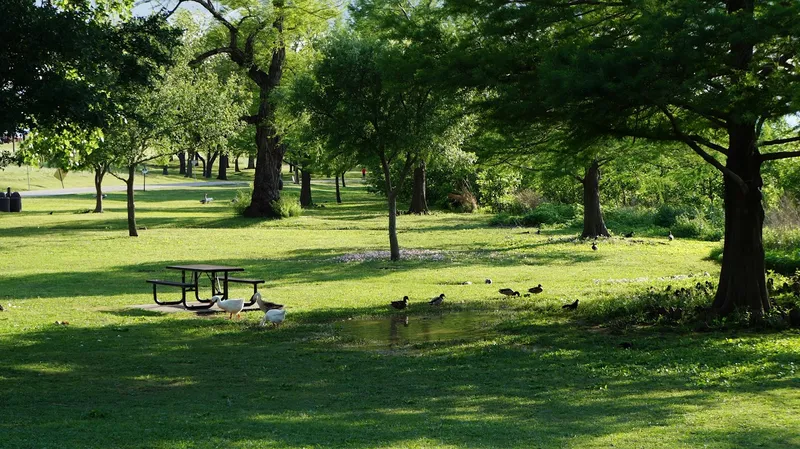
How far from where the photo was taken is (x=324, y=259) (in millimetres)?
27078

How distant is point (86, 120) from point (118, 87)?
277 cm

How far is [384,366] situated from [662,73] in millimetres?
5553

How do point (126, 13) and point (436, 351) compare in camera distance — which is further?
point (126, 13)

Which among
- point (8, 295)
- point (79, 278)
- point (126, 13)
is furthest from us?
point (79, 278)

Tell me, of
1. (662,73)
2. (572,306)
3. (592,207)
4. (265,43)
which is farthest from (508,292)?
(265,43)

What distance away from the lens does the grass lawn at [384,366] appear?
317 inches

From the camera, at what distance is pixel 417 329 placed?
49.7 feet

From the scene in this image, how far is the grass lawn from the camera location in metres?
8.06

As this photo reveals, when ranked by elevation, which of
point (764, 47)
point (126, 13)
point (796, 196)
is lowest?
point (796, 196)

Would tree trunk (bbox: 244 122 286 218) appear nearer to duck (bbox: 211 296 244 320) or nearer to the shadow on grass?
duck (bbox: 211 296 244 320)

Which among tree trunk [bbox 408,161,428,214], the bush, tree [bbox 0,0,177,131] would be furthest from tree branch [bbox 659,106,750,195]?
tree trunk [bbox 408,161,428,214]

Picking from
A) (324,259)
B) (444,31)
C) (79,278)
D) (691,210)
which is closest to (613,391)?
(444,31)

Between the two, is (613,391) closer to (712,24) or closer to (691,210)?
(712,24)

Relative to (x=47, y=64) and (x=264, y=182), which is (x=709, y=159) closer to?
(x=47, y=64)
